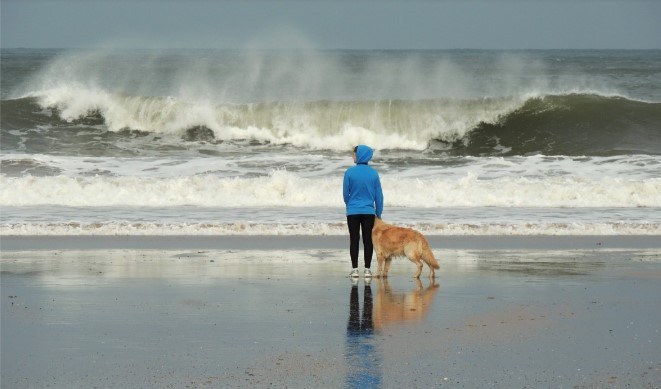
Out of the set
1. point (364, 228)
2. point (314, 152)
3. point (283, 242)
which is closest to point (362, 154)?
point (364, 228)

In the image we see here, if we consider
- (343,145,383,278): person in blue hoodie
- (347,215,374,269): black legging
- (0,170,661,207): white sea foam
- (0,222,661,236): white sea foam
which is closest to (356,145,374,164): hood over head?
(343,145,383,278): person in blue hoodie

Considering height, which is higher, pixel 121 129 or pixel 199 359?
pixel 121 129

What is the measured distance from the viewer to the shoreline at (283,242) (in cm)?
1215

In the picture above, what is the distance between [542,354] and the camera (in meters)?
6.43

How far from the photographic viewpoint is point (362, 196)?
32.5ft

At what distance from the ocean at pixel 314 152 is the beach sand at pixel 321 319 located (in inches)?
122

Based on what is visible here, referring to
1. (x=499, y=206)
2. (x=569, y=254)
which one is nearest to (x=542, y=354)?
(x=569, y=254)

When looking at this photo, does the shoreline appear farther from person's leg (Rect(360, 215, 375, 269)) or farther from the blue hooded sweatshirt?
the blue hooded sweatshirt

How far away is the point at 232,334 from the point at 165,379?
49.1 inches

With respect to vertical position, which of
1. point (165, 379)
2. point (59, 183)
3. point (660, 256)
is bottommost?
point (165, 379)

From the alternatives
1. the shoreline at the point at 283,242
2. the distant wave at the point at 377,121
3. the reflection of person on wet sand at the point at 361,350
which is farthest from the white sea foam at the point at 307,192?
the distant wave at the point at 377,121

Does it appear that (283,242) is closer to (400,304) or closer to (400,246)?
(400,246)

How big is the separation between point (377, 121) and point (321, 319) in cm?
2472

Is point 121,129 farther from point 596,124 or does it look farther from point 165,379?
point 165,379
